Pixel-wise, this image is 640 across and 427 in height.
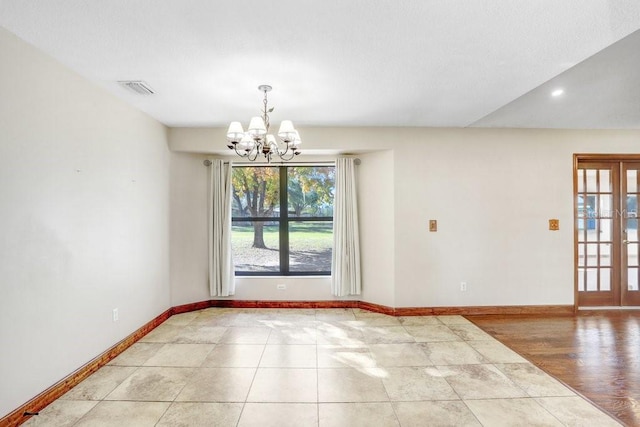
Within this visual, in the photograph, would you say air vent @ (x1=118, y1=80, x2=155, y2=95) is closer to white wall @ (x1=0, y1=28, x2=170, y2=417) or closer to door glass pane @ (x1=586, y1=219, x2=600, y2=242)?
white wall @ (x1=0, y1=28, x2=170, y2=417)

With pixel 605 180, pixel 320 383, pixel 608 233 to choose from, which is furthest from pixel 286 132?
pixel 608 233

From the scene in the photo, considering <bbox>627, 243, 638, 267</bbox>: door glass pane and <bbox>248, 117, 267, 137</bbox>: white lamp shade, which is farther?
<bbox>627, 243, 638, 267</bbox>: door glass pane

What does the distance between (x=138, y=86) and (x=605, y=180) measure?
20.0 feet

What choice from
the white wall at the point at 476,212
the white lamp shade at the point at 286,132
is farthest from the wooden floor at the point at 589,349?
the white lamp shade at the point at 286,132

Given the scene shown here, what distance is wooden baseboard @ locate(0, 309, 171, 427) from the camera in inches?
87.7

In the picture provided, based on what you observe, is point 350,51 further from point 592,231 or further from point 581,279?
point 581,279

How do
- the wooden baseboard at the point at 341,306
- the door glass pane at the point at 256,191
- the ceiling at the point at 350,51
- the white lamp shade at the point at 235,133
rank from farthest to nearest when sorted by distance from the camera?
the door glass pane at the point at 256,191, the wooden baseboard at the point at 341,306, the white lamp shade at the point at 235,133, the ceiling at the point at 350,51

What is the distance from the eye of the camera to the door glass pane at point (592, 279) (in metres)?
4.75

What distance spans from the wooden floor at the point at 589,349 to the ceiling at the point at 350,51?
2573 mm

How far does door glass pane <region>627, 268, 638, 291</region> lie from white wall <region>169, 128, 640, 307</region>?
98 cm

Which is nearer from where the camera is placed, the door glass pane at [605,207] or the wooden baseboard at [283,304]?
the door glass pane at [605,207]

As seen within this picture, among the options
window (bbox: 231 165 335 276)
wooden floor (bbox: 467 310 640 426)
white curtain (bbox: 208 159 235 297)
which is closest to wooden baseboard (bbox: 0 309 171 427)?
white curtain (bbox: 208 159 235 297)

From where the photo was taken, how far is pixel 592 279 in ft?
15.6

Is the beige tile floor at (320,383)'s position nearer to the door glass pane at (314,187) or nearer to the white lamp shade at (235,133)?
the door glass pane at (314,187)
